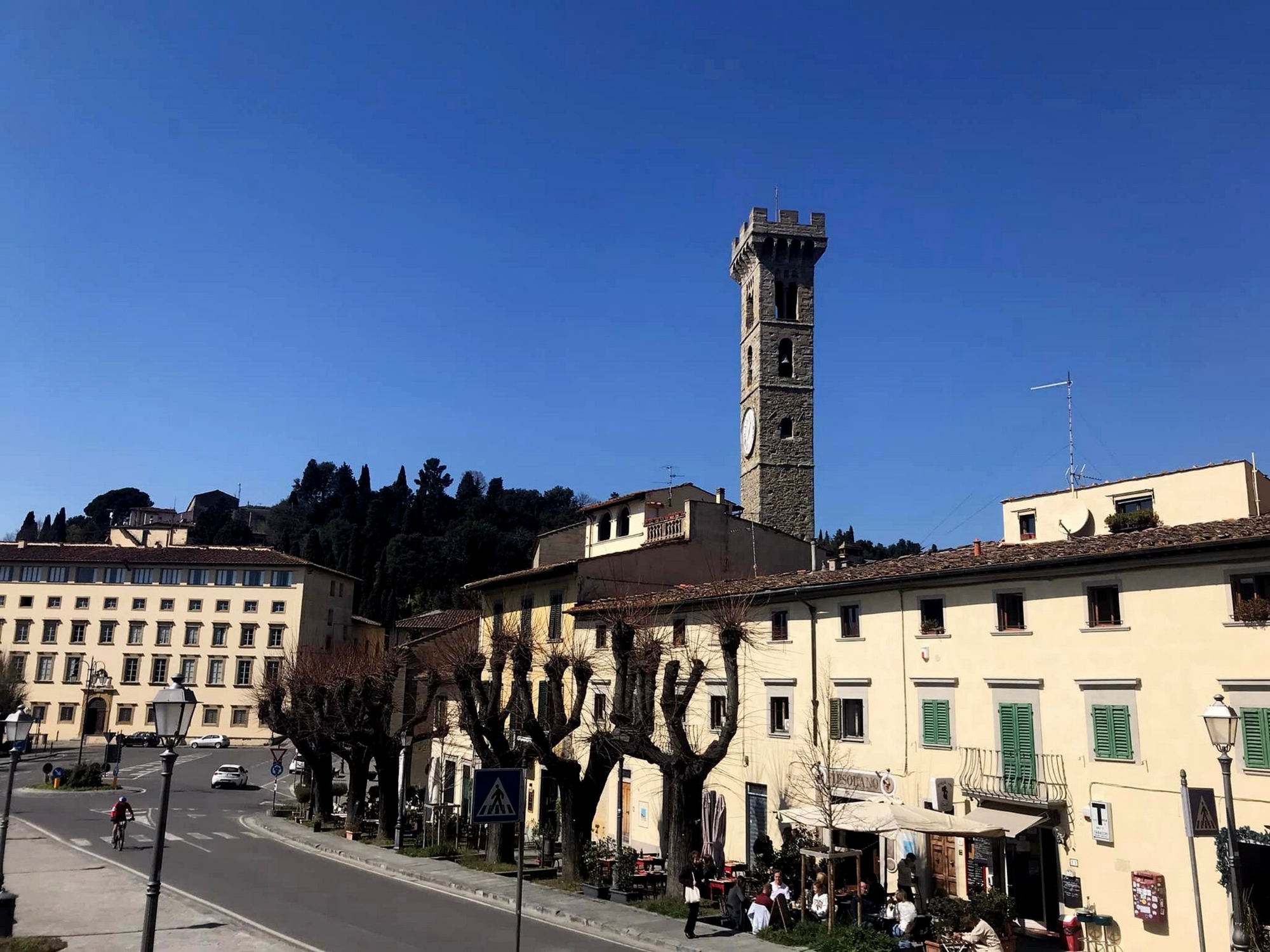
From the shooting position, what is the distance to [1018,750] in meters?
21.5

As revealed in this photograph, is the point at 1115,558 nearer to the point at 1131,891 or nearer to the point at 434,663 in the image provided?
the point at 1131,891

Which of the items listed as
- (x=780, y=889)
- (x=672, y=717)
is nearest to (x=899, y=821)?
(x=780, y=889)

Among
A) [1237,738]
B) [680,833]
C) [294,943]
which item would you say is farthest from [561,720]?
[1237,738]

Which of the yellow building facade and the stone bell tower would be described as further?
the stone bell tower

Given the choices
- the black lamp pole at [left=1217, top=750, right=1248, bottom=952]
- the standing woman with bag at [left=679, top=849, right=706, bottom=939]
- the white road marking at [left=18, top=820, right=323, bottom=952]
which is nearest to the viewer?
the black lamp pole at [left=1217, top=750, right=1248, bottom=952]

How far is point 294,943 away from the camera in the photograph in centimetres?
1844

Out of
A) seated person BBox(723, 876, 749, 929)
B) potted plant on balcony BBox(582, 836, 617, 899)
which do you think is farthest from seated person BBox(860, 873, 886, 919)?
potted plant on balcony BBox(582, 836, 617, 899)

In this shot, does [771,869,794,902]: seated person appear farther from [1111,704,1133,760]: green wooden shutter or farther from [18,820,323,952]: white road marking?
[18,820,323,952]: white road marking

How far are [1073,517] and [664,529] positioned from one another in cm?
1632

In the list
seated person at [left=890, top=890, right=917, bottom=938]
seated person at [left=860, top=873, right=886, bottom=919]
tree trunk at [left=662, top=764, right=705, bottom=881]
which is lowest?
seated person at [left=860, top=873, right=886, bottom=919]

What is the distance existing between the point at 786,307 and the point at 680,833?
47999 millimetres

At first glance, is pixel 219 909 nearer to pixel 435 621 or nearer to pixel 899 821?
pixel 899 821

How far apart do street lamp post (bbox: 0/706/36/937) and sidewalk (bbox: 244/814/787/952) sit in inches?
402

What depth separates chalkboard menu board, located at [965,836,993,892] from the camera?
21.8m
